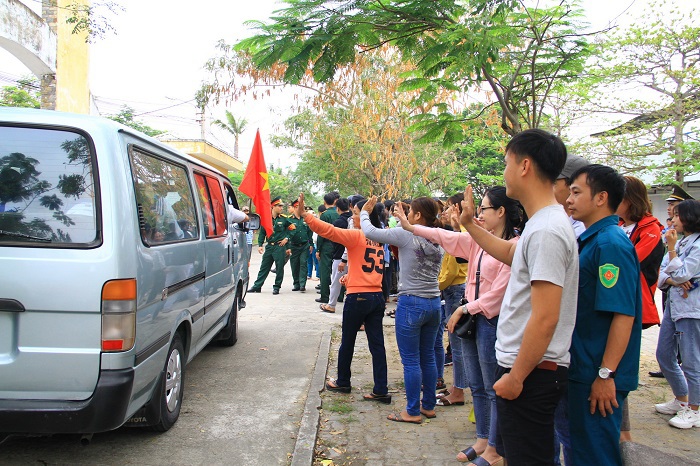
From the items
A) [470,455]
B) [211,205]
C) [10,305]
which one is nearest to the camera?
[10,305]

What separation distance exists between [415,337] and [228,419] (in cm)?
167

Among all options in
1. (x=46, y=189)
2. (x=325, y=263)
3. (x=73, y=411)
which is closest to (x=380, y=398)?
(x=73, y=411)

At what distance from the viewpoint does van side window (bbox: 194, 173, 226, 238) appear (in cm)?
505

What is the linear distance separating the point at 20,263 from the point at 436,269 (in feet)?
9.72

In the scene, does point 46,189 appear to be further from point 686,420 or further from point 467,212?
point 686,420

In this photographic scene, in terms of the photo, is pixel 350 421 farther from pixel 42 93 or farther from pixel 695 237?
pixel 42 93

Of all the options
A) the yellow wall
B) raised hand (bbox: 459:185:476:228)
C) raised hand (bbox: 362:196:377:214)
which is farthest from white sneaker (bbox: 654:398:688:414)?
the yellow wall

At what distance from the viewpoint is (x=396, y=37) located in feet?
15.2

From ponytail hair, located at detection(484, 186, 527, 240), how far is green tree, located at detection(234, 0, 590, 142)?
138 cm

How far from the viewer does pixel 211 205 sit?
212 inches

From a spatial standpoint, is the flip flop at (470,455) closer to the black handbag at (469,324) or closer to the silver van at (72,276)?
the black handbag at (469,324)

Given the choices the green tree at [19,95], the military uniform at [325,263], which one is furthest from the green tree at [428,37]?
the green tree at [19,95]

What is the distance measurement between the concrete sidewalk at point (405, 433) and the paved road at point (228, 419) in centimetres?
31

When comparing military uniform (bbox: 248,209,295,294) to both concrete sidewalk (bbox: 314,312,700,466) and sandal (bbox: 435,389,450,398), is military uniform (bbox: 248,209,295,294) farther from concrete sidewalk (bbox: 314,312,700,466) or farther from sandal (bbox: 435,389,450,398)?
sandal (bbox: 435,389,450,398)
